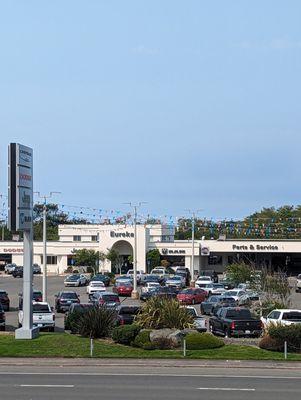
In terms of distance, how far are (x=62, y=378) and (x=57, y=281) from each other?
65.0 meters

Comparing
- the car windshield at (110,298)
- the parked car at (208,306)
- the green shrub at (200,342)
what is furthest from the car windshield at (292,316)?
the car windshield at (110,298)

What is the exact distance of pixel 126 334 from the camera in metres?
30.6

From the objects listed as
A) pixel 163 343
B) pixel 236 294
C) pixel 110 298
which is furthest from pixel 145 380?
pixel 236 294

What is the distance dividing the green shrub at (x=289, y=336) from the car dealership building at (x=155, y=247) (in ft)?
215

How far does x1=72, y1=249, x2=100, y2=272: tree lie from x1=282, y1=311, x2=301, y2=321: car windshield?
65738 millimetres

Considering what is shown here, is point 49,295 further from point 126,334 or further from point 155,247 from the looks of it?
point 155,247

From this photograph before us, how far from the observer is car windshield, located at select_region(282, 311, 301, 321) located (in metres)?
35.8

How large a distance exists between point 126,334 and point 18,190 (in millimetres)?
6852

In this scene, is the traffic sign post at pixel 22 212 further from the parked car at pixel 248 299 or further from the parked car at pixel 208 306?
the parked car at pixel 248 299

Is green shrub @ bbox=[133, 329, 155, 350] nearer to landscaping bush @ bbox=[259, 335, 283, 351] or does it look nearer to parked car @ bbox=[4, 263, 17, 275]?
landscaping bush @ bbox=[259, 335, 283, 351]

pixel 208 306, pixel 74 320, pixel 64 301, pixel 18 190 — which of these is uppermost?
pixel 18 190

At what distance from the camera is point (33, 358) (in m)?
28.4

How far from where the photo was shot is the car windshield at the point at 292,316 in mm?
35750

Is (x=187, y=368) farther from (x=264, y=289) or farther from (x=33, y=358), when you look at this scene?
(x=264, y=289)
